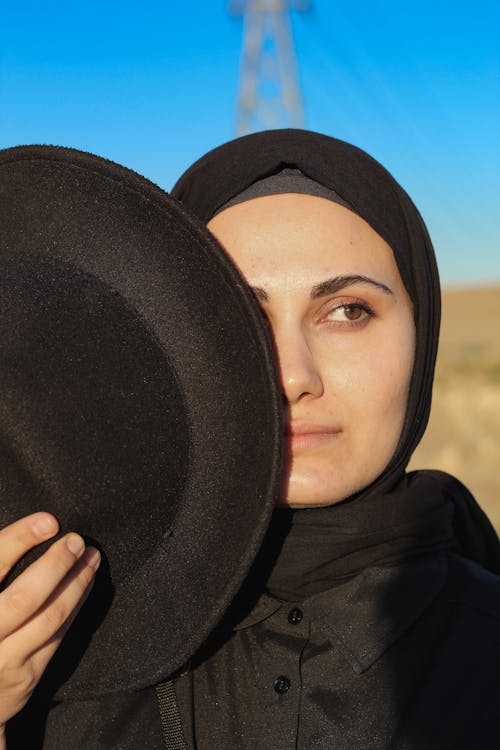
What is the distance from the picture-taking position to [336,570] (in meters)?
2.11

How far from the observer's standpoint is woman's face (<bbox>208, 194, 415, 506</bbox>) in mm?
1956

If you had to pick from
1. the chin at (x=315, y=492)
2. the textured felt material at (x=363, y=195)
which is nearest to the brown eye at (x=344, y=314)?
the textured felt material at (x=363, y=195)

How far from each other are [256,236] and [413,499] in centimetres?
78

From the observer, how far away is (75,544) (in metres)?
1.48

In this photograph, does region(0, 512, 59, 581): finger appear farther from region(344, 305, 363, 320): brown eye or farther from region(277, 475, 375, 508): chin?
region(344, 305, 363, 320): brown eye

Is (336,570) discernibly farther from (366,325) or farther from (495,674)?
(366,325)

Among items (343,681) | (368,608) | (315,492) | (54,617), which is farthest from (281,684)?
(54,617)

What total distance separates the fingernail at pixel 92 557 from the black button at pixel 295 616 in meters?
0.66

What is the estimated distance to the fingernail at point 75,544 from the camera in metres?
1.47

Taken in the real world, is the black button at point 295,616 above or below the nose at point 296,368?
below

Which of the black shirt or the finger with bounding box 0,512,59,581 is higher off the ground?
the finger with bounding box 0,512,59,581

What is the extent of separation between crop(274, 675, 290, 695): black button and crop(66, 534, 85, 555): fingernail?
71 cm

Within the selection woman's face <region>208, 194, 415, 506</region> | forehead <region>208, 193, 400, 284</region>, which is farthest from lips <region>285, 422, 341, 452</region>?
forehead <region>208, 193, 400, 284</region>

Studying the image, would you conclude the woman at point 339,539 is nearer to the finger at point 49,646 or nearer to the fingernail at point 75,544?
the finger at point 49,646
